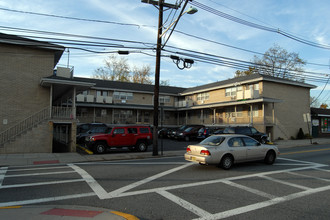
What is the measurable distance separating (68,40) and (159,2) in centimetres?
605

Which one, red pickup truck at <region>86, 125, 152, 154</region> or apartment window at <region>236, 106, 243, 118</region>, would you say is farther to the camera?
apartment window at <region>236, 106, 243, 118</region>

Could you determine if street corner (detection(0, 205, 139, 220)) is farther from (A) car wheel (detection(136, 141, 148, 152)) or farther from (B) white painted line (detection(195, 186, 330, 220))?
(A) car wheel (detection(136, 141, 148, 152))

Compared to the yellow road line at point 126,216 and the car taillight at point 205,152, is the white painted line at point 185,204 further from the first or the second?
the car taillight at point 205,152

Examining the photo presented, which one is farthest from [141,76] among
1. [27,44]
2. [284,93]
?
[27,44]

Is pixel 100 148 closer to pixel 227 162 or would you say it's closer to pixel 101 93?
pixel 227 162

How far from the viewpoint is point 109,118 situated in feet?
111

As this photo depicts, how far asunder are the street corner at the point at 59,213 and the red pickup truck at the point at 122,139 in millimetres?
10481

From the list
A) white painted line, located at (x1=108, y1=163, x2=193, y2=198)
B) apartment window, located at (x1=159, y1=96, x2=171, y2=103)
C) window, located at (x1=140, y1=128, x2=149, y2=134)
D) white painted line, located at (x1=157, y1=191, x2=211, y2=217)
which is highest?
apartment window, located at (x1=159, y1=96, x2=171, y2=103)

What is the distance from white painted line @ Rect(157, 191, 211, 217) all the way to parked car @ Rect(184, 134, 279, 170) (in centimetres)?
338

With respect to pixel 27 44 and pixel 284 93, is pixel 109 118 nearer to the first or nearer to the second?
pixel 27 44

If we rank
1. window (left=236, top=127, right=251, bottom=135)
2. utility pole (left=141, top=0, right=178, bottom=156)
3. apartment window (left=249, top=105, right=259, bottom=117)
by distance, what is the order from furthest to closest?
apartment window (left=249, top=105, right=259, bottom=117) → window (left=236, top=127, right=251, bottom=135) → utility pole (left=141, top=0, right=178, bottom=156)

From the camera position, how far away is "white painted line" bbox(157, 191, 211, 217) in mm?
5113

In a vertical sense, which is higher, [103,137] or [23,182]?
[103,137]

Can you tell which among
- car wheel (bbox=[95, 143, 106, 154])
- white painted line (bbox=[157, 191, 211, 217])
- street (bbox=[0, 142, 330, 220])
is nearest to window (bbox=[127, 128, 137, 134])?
car wheel (bbox=[95, 143, 106, 154])
